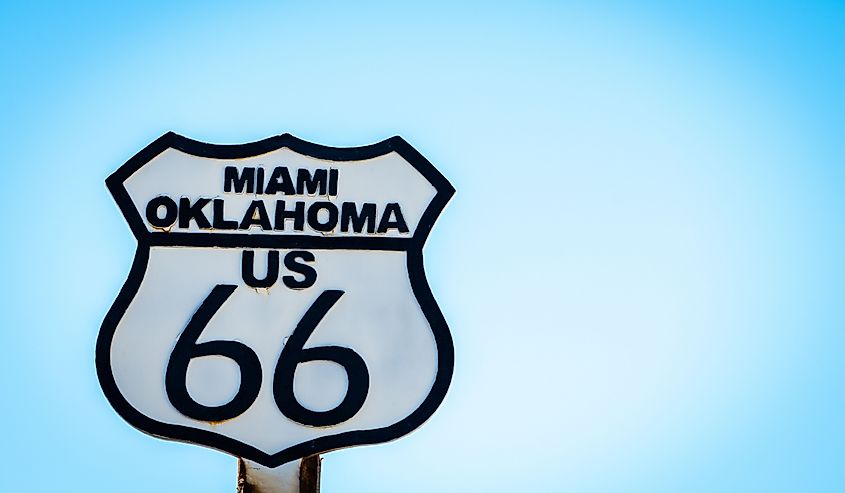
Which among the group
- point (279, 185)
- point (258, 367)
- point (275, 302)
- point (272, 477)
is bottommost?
point (272, 477)

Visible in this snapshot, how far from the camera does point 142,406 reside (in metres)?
1.85

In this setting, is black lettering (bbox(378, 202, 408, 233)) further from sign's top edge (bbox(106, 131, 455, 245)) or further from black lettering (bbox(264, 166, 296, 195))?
black lettering (bbox(264, 166, 296, 195))

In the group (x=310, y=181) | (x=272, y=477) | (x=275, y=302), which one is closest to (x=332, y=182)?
(x=310, y=181)

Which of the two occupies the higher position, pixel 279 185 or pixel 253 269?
pixel 279 185

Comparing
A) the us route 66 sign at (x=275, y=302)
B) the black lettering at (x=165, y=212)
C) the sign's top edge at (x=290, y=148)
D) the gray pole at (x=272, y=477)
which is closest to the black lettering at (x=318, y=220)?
the us route 66 sign at (x=275, y=302)

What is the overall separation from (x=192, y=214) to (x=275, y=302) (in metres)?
0.25

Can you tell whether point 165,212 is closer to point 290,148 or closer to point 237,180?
point 237,180

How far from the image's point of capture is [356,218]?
6.33 feet

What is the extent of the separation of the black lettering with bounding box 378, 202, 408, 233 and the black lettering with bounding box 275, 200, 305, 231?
0.53 feet

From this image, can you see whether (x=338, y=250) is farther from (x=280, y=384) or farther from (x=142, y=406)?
(x=142, y=406)

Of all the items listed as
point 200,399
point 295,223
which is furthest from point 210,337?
point 295,223

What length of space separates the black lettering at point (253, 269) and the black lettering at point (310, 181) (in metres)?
0.14

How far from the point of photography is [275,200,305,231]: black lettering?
1.92 metres

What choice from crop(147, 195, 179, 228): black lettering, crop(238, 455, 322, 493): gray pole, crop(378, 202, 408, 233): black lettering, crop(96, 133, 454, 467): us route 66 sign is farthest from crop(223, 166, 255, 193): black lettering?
crop(238, 455, 322, 493): gray pole
